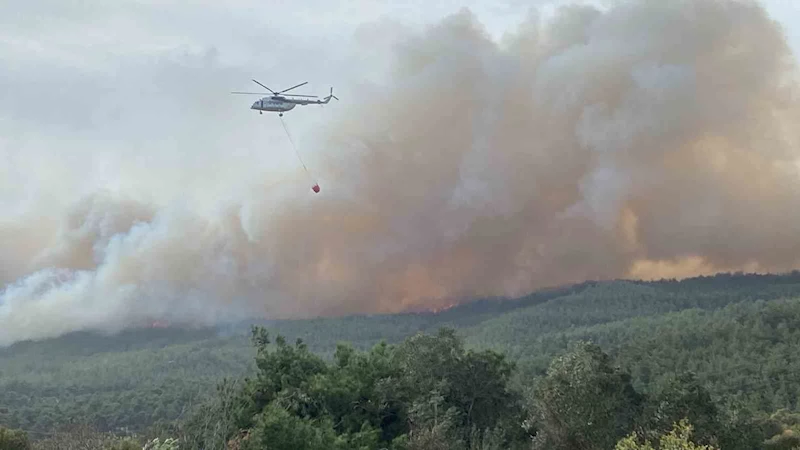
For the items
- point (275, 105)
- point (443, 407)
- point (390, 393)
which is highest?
point (275, 105)

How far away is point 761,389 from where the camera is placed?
93.9 metres

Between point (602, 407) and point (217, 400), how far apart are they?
20.0 m

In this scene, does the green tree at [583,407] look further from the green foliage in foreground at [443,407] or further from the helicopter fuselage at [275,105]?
the helicopter fuselage at [275,105]

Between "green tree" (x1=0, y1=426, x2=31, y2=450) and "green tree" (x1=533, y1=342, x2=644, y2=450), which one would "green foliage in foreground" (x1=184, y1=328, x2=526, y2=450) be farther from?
"green tree" (x1=0, y1=426, x2=31, y2=450)

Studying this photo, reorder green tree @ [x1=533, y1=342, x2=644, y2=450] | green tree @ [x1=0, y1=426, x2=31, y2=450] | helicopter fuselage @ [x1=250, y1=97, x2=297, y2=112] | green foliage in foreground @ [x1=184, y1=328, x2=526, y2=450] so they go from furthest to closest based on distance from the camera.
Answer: helicopter fuselage @ [x1=250, y1=97, x2=297, y2=112] < green foliage in foreground @ [x1=184, y1=328, x2=526, y2=450] < green tree @ [x1=0, y1=426, x2=31, y2=450] < green tree @ [x1=533, y1=342, x2=644, y2=450]

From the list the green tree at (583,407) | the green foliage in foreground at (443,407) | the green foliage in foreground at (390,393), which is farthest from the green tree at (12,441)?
the green tree at (583,407)

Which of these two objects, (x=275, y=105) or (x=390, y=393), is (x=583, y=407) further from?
(x=275, y=105)

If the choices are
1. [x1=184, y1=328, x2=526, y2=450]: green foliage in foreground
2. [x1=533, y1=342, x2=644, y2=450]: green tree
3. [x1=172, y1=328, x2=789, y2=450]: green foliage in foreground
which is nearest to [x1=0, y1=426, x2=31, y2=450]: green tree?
[x1=172, y1=328, x2=789, y2=450]: green foliage in foreground

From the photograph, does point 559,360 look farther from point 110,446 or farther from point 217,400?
point 110,446

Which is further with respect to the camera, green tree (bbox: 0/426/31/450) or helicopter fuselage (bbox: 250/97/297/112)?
helicopter fuselage (bbox: 250/97/297/112)

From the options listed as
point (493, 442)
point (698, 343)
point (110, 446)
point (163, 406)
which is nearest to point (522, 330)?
point (698, 343)

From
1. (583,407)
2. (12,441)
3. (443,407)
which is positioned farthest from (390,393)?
(12,441)

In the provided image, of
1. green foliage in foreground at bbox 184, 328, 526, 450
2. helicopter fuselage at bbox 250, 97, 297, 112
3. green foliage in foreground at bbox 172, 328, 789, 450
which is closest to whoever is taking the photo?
green foliage in foreground at bbox 172, 328, 789, 450

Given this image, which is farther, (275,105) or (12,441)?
(275,105)
